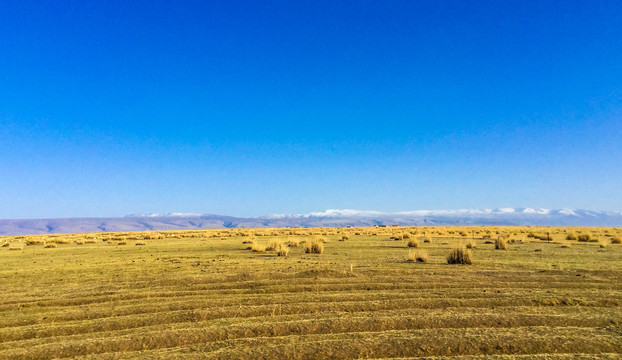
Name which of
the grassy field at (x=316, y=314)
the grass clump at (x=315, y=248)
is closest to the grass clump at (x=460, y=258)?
the grassy field at (x=316, y=314)

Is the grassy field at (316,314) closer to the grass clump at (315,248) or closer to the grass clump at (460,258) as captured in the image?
the grass clump at (460,258)

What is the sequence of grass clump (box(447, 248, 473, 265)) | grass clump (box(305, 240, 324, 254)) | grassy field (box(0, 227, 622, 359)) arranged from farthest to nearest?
grass clump (box(305, 240, 324, 254)) < grass clump (box(447, 248, 473, 265)) < grassy field (box(0, 227, 622, 359))

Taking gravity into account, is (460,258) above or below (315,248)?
above

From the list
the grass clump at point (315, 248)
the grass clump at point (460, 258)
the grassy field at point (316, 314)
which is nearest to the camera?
the grassy field at point (316, 314)

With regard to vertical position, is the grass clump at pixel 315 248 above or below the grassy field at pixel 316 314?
above

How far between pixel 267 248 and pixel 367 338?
19126mm

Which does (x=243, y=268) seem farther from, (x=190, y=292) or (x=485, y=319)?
(x=485, y=319)

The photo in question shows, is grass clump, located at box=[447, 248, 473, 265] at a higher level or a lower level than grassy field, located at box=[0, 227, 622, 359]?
higher

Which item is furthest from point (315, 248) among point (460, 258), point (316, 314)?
point (316, 314)

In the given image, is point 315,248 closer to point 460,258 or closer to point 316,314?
point 460,258

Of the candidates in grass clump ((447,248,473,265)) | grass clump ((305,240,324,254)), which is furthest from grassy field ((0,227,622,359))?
grass clump ((305,240,324,254))

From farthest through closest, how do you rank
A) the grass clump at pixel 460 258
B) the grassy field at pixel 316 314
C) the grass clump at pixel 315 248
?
the grass clump at pixel 315 248 < the grass clump at pixel 460 258 < the grassy field at pixel 316 314

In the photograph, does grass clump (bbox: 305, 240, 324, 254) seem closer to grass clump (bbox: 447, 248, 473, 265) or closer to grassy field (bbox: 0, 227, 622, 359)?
grassy field (bbox: 0, 227, 622, 359)

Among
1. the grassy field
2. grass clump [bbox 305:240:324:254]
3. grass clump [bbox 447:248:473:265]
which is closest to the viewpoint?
the grassy field
